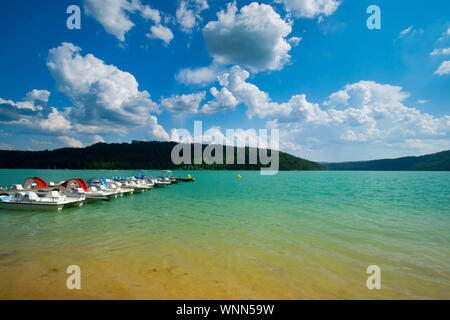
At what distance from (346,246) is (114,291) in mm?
10584

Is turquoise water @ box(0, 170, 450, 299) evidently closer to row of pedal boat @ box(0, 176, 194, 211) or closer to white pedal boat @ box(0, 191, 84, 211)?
white pedal boat @ box(0, 191, 84, 211)

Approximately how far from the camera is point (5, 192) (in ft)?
99.9

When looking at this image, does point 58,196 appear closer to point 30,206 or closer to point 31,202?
point 31,202

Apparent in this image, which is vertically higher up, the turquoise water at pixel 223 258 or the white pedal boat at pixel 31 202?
the white pedal boat at pixel 31 202

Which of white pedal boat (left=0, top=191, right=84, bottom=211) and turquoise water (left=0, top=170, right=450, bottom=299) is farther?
white pedal boat (left=0, top=191, right=84, bottom=211)

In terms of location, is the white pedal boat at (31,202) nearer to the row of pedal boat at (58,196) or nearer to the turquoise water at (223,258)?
the row of pedal boat at (58,196)

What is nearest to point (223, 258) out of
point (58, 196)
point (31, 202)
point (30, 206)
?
point (58, 196)

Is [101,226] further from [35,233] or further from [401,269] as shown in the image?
[401,269]

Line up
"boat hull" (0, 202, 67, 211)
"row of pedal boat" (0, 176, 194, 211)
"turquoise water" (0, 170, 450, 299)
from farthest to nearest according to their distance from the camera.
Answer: "row of pedal boat" (0, 176, 194, 211), "boat hull" (0, 202, 67, 211), "turquoise water" (0, 170, 450, 299)

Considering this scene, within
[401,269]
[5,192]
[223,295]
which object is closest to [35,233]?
[223,295]

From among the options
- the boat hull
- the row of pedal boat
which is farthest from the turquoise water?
the row of pedal boat

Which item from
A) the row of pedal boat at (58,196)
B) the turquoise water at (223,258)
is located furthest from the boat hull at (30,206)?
the turquoise water at (223,258)

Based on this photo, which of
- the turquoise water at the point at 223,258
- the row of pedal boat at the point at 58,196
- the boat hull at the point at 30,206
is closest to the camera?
the turquoise water at the point at 223,258

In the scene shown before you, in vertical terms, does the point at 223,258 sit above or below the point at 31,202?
below
